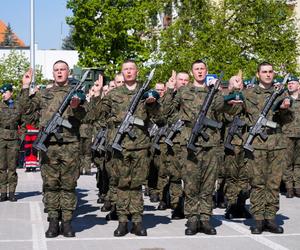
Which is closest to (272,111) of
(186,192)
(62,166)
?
(186,192)

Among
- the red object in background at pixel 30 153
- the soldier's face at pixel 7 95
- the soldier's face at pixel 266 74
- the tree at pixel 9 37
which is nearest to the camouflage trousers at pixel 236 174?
the soldier's face at pixel 266 74

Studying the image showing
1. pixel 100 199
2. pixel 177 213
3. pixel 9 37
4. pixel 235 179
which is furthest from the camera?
pixel 9 37

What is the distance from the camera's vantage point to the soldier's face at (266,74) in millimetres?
9344

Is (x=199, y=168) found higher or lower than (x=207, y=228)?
higher

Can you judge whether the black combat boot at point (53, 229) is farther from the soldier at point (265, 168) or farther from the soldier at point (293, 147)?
the soldier at point (293, 147)

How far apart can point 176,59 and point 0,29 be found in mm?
114235

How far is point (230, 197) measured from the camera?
1089cm

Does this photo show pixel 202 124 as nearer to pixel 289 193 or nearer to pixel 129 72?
pixel 129 72

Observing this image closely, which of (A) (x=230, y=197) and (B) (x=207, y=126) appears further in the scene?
(A) (x=230, y=197)

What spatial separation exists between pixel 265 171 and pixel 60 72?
3031mm

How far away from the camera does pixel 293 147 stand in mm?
14164

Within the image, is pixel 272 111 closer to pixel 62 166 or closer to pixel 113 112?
pixel 113 112

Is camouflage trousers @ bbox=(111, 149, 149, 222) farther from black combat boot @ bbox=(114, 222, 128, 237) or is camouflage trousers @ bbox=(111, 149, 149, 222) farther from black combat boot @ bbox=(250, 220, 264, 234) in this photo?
black combat boot @ bbox=(250, 220, 264, 234)

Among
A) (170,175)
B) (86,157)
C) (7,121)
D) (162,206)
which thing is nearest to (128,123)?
(170,175)
